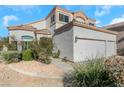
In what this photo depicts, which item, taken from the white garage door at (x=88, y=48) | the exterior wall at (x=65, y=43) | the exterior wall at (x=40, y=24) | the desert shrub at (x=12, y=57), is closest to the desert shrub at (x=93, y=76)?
the white garage door at (x=88, y=48)

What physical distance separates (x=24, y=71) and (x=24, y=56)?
348cm

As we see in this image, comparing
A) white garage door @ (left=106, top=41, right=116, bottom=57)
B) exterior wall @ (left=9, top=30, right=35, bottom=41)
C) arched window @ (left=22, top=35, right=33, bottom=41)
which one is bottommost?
white garage door @ (left=106, top=41, right=116, bottom=57)

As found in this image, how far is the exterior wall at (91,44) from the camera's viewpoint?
14797 millimetres

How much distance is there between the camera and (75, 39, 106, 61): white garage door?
14887 mm

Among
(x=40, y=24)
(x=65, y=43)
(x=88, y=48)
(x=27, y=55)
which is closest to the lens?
(x=27, y=55)

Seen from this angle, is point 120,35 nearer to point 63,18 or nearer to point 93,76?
point 63,18

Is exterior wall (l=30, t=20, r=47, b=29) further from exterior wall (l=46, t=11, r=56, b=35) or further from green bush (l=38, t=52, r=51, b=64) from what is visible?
green bush (l=38, t=52, r=51, b=64)

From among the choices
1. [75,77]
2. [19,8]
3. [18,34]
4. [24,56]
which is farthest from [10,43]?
[75,77]

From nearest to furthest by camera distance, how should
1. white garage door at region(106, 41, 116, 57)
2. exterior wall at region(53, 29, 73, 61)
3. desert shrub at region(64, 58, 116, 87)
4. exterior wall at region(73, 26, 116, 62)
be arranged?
desert shrub at region(64, 58, 116, 87)
exterior wall at region(73, 26, 116, 62)
exterior wall at region(53, 29, 73, 61)
white garage door at region(106, 41, 116, 57)

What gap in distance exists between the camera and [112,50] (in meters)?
19.0

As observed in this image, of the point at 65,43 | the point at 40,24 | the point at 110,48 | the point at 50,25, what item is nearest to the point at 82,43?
the point at 65,43

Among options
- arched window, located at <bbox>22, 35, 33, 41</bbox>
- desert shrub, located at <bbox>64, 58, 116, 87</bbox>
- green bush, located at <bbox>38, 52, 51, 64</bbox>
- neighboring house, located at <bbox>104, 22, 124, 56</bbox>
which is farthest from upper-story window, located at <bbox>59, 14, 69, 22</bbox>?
desert shrub, located at <bbox>64, 58, 116, 87</bbox>

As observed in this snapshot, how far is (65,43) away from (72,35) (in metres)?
1.92

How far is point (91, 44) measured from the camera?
1620 cm
